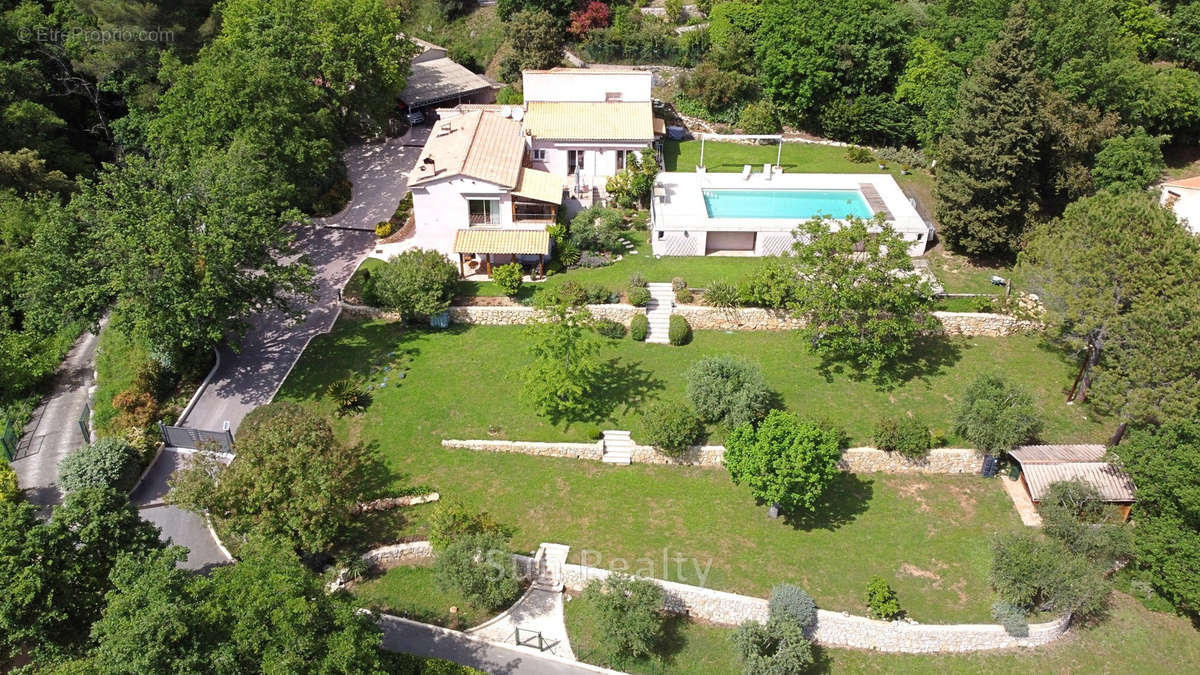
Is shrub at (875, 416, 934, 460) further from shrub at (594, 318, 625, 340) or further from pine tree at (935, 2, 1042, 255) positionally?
pine tree at (935, 2, 1042, 255)

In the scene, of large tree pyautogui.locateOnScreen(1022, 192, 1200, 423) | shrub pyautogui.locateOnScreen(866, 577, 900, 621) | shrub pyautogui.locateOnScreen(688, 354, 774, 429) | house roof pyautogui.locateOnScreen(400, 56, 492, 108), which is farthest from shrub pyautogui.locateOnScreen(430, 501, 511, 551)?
house roof pyautogui.locateOnScreen(400, 56, 492, 108)

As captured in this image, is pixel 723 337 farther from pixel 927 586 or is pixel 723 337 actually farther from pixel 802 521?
pixel 927 586

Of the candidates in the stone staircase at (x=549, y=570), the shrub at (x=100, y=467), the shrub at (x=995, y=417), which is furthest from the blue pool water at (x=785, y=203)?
the shrub at (x=100, y=467)

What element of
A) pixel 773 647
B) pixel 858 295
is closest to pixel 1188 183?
pixel 858 295

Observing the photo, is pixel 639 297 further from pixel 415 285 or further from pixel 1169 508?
pixel 1169 508

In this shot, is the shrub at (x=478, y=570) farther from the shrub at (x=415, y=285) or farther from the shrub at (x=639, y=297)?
the shrub at (x=639, y=297)

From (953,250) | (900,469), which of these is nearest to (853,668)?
(900,469)
